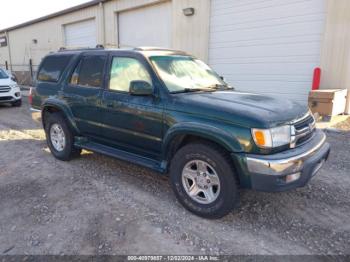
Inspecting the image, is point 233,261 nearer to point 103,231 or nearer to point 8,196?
point 103,231

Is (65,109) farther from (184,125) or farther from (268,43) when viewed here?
(268,43)

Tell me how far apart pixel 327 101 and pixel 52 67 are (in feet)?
19.8

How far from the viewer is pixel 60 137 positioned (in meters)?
5.21

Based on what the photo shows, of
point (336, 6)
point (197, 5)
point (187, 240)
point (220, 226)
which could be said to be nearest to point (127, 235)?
point (187, 240)

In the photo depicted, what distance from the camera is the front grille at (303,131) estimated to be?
124 inches

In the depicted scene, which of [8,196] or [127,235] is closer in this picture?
[127,235]

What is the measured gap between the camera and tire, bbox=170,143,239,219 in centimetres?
306

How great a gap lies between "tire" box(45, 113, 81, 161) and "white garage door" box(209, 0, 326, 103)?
256 inches

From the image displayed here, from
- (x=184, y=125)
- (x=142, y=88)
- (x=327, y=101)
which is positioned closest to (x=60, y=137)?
(x=142, y=88)

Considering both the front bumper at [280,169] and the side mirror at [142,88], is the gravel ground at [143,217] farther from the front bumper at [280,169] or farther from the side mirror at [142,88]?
the side mirror at [142,88]

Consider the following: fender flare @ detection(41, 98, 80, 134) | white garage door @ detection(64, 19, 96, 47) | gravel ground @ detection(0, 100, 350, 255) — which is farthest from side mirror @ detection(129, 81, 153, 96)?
white garage door @ detection(64, 19, 96, 47)

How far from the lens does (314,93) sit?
287 inches

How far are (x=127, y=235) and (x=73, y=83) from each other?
2746 mm

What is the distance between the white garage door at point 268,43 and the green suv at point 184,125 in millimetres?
5056
